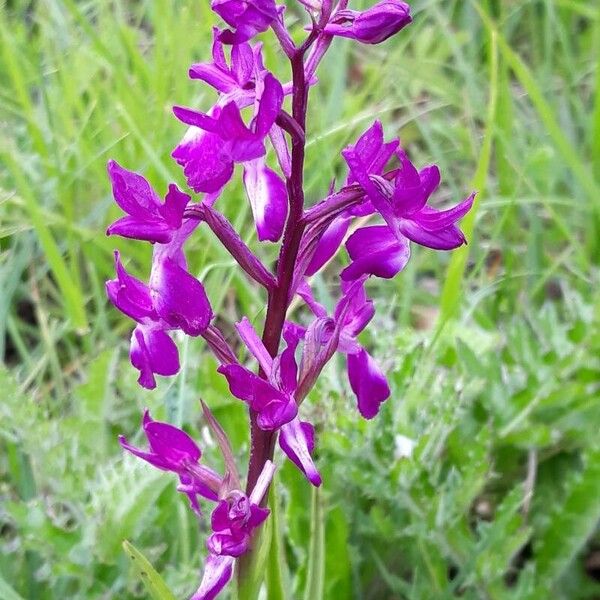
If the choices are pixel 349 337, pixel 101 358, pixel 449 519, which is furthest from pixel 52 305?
pixel 349 337

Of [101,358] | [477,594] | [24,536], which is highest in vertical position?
[101,358]

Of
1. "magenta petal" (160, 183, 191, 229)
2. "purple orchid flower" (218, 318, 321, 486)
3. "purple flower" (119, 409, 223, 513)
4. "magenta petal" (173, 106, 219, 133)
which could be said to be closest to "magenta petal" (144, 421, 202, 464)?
"purple flower" (119, 409, 223, 513)

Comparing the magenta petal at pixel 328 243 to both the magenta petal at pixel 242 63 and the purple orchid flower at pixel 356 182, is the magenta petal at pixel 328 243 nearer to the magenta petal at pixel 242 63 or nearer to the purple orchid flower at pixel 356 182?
the purple orchid flower at pixel 356 182

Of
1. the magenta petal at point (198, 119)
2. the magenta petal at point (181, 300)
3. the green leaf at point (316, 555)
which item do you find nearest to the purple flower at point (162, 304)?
the magenta petal at point (181, 300)

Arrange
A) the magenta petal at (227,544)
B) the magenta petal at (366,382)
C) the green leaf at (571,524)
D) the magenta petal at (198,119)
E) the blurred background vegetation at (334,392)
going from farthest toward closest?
the green leaf at (571,524) → the blurred background vegetation at (334,392) → the magenta petal at (366,382) → the magenta petal at (227,544) → the magenta petal at (198,119)

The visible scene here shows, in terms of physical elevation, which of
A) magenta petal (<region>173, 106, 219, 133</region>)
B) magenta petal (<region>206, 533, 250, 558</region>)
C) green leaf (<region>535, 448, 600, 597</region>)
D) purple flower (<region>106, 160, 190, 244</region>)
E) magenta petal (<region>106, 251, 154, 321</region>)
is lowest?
green leaf (<region>535, 448, 600, 597</region>)

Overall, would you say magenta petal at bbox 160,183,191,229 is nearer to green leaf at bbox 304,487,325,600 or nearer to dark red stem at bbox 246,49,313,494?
dark red stem at bbox 246,49,313,494

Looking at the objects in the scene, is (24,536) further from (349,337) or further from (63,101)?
(63,101)
